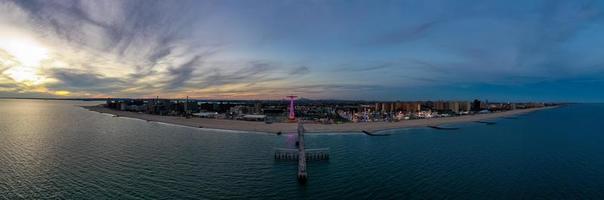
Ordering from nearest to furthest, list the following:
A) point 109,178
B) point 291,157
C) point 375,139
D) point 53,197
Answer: point 53,197 < point 109,178 < point 291,157 < point 375,139

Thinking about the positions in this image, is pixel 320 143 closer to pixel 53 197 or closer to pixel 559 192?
pixel 559 192

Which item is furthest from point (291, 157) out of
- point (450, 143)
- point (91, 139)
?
point (91, 139)

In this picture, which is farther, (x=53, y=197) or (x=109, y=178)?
(x=109, y=178)

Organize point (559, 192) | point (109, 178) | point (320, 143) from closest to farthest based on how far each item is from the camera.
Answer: point (559, 192)
point (109, 178)
point (320, 143)

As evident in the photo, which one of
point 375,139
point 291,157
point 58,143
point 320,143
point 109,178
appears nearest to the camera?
point 109,178

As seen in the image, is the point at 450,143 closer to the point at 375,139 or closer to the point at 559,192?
the point at 375,139

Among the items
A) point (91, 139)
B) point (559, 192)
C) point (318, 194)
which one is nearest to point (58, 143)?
point (91, 139)
